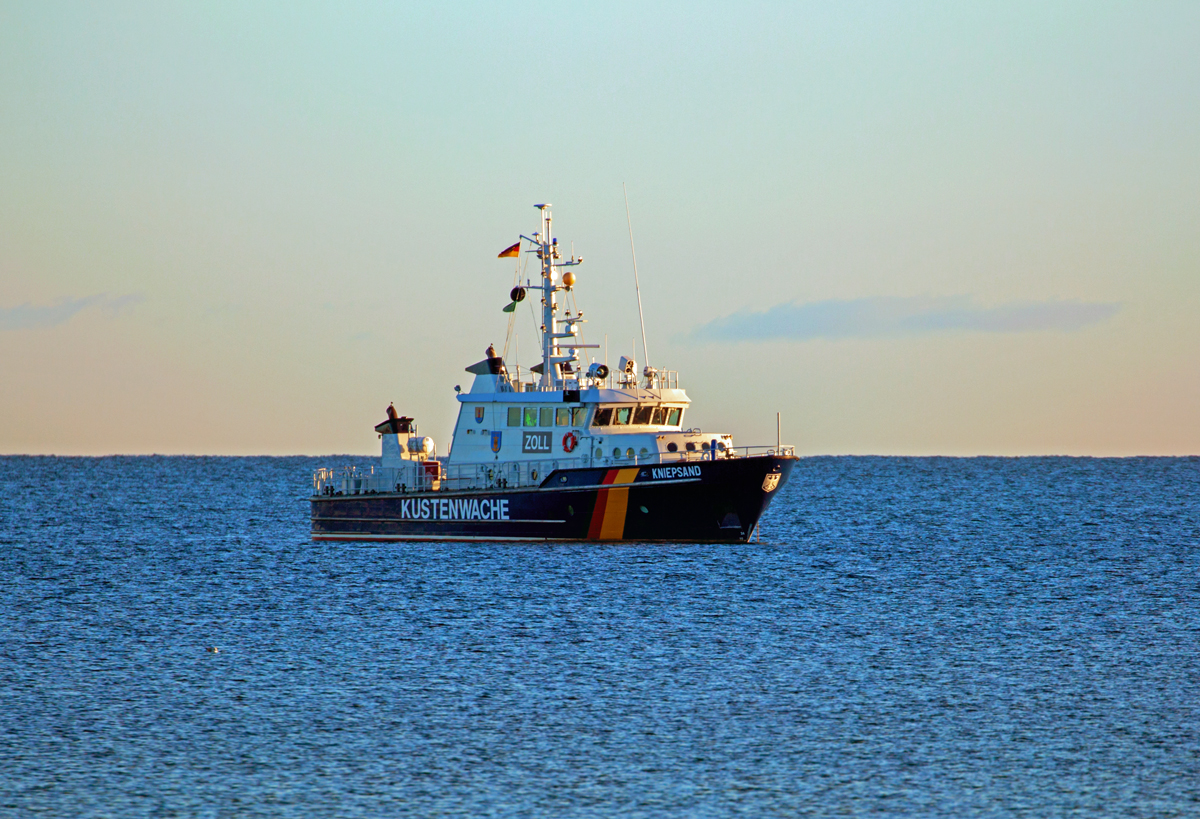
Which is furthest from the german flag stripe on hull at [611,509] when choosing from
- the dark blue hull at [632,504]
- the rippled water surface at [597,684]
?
the rippled water surface at [597,684]

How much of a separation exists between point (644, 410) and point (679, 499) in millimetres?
3763

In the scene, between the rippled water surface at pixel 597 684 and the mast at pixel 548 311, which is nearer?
the rippled water surface at pixel 597 684

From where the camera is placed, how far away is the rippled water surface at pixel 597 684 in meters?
17.5

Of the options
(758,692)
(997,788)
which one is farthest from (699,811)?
(758,692)

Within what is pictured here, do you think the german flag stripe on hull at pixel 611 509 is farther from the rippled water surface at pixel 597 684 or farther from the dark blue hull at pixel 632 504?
the rippled water surface at pixel 597 684

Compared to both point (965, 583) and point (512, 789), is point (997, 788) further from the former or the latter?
point (965, 583)

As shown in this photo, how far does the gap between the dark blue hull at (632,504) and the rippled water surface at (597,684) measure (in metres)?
1.30

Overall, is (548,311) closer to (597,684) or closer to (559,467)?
(559,467)

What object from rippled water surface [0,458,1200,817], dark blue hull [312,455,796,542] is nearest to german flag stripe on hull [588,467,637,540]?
dark blue hull [312,455,796,542]

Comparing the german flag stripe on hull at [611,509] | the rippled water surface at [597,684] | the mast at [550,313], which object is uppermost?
the mast at [550,313]

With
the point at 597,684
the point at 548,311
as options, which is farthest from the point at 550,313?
the point at 597,684

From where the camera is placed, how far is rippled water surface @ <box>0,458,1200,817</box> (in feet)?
57.5

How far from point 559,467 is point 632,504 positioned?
9.13ft

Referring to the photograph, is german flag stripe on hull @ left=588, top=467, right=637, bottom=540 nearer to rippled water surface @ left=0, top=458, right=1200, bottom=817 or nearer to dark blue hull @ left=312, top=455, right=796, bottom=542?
dark blue hull @ left=312, top=455, right=796, bottom=542
